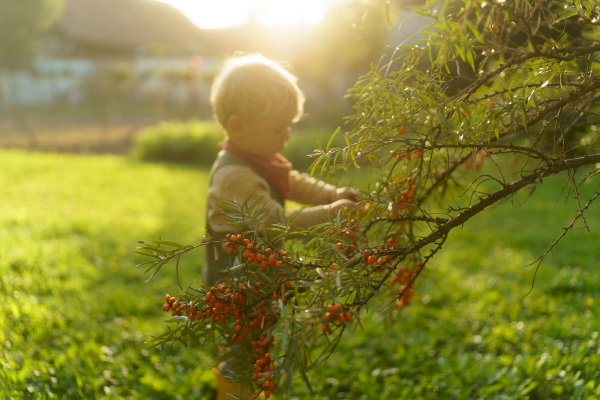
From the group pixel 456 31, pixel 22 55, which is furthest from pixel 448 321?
pixel 22 55

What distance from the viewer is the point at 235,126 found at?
2.50m

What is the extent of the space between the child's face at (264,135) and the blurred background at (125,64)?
26.9 feet

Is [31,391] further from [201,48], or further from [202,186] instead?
[201,48]

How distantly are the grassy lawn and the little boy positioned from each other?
77 cm

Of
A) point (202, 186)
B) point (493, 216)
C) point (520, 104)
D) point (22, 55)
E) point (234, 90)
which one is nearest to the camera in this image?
point (520, 104)

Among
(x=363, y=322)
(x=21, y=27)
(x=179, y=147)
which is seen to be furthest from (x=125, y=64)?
(x=363, y=322)

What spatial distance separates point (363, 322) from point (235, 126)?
2.23m

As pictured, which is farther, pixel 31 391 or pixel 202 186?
pixel 202 186

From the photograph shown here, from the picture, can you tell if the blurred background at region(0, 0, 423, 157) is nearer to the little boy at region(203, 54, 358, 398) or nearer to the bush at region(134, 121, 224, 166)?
the bush at region(134, 121, 224, 166)

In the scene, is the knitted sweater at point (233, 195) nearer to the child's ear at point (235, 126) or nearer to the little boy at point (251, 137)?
the little boy at point (251, 137)

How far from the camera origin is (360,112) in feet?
5.74

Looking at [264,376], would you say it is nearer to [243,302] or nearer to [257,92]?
[243,302]

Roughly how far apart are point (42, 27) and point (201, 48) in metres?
12.0

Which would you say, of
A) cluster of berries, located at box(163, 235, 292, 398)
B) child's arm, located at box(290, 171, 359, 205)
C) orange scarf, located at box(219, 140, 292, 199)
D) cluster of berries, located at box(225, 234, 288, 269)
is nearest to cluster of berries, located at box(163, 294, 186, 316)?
cluster of berries, located at box(163, 235, 292, 398)
